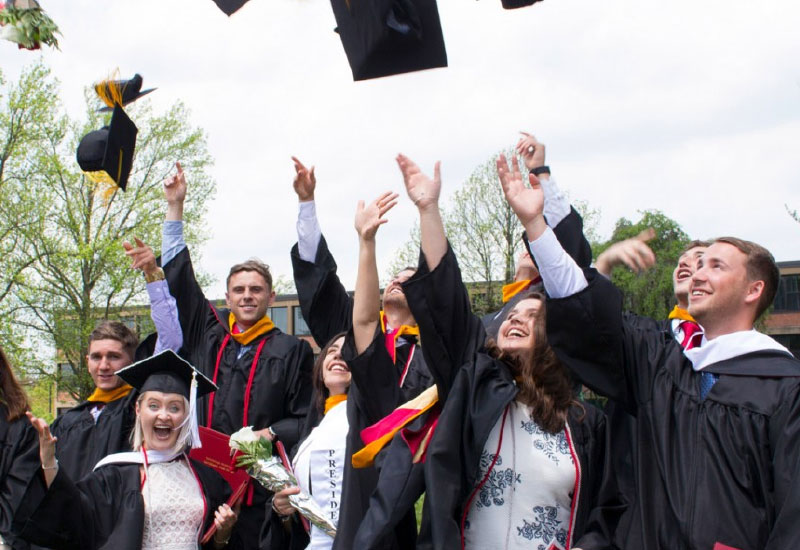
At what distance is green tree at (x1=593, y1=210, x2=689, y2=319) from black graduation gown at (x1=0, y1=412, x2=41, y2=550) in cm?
2638

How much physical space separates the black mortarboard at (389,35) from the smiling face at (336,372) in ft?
5.40

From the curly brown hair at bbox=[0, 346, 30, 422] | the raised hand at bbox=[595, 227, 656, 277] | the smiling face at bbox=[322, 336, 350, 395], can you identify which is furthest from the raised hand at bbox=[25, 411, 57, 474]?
the raised hand at bbox=[595, 227, 656, 277]

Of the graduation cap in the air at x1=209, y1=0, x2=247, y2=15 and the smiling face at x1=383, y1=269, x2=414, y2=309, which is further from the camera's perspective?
the smiling face at x1=383, y1=269, x2=414, y2=309

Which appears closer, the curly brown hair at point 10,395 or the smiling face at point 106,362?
the curly brown hair at point 10,395

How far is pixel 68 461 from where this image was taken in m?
4.93

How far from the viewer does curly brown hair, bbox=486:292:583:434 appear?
3.21 metres

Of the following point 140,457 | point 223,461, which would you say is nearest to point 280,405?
point 223,461

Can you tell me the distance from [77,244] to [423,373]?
18.6 meters

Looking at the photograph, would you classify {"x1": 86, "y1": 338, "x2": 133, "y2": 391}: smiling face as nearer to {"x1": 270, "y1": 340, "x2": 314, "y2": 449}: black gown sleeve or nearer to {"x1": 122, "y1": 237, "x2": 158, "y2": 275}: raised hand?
{"x1": 122, "y1": 237, "x2": 158, "y2": 275}: raised hand

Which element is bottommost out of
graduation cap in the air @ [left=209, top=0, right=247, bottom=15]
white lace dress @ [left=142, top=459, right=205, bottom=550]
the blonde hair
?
white lace dress @ [left=142, top=459, right=205, bottom=550]

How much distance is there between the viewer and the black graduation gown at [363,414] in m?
3.46

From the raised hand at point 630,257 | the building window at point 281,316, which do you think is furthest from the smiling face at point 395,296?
the building window at point 281,316

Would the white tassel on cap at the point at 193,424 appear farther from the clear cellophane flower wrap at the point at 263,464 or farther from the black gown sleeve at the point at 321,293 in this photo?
the black gown sleeve at the point at 321,293

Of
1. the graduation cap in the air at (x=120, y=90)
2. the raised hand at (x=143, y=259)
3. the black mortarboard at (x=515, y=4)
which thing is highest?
the graduation cap in the air at (x=120, y=90)
